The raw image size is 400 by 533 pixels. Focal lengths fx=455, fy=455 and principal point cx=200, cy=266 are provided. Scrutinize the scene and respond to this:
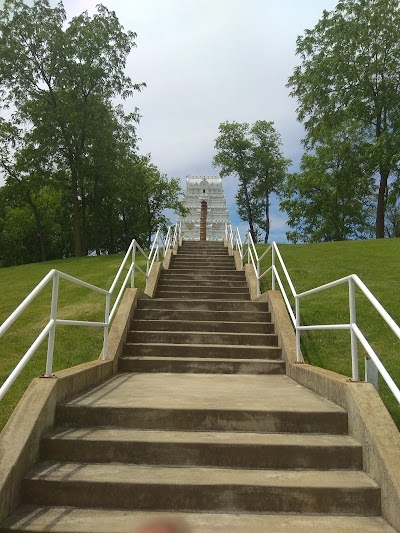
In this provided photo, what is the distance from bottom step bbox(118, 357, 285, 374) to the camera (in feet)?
21.3

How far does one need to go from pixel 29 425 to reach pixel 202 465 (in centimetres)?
137

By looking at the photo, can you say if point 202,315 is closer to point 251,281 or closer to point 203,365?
point 203,365

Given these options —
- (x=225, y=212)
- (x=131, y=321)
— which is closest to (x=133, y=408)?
(x=131, y=321)

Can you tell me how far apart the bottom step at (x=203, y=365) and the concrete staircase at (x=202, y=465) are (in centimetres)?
123

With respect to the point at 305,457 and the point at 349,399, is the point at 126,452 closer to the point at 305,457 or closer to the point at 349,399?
the point at 305,457

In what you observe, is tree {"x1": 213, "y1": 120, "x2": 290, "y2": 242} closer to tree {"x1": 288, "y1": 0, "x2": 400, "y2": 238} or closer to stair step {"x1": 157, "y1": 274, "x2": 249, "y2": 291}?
tree {"x1": 288, "y1": 0, "x2": 400, "y2": 238}

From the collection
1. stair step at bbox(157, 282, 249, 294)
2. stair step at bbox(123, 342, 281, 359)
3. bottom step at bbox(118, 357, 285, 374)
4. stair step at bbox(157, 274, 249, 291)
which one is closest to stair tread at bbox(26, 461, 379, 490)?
bottom step at bbox(118, 357, 285, 374)

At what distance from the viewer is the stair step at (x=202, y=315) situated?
813cm

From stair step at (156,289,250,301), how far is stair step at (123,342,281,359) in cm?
277

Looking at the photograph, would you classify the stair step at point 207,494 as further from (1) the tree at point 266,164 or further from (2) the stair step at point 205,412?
(1) the tree at point 266,164

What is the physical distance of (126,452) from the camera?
3592 millimetres

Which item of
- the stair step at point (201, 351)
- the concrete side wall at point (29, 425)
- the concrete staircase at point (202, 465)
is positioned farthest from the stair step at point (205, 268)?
the concrete side wall at point (29, 425)

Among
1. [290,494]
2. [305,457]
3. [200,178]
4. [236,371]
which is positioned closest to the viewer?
[290,494]

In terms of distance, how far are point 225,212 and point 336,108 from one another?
2740 centimetres
